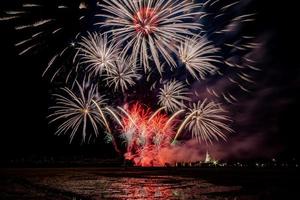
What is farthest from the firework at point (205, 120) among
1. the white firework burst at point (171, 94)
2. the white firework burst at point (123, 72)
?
the white firework burst at point (123, 72)

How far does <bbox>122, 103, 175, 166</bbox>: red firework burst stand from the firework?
1386 mm

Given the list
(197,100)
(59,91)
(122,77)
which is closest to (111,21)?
(122,77)

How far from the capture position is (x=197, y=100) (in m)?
27.0

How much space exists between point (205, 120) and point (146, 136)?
430 centimetres

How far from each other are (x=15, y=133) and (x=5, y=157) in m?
5.42

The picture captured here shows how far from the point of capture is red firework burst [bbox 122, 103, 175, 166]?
26.5 m

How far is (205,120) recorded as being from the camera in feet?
85.5

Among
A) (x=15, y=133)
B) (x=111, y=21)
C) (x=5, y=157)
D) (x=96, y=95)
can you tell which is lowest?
(x=5, y=157)

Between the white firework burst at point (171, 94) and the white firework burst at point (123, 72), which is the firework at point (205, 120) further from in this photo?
the white firework burst at point (123, 72)

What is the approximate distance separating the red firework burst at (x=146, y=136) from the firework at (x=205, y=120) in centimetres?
139

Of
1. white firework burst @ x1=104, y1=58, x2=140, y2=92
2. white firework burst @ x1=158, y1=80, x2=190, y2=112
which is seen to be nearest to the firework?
white firework burst @ x1=158, y1=80, x2=190, y2=112

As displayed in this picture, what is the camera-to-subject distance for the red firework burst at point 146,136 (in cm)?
2645

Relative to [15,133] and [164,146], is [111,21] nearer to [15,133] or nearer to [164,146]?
[164,146]

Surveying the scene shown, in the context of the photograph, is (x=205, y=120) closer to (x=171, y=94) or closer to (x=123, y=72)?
(x=171, y=94)
